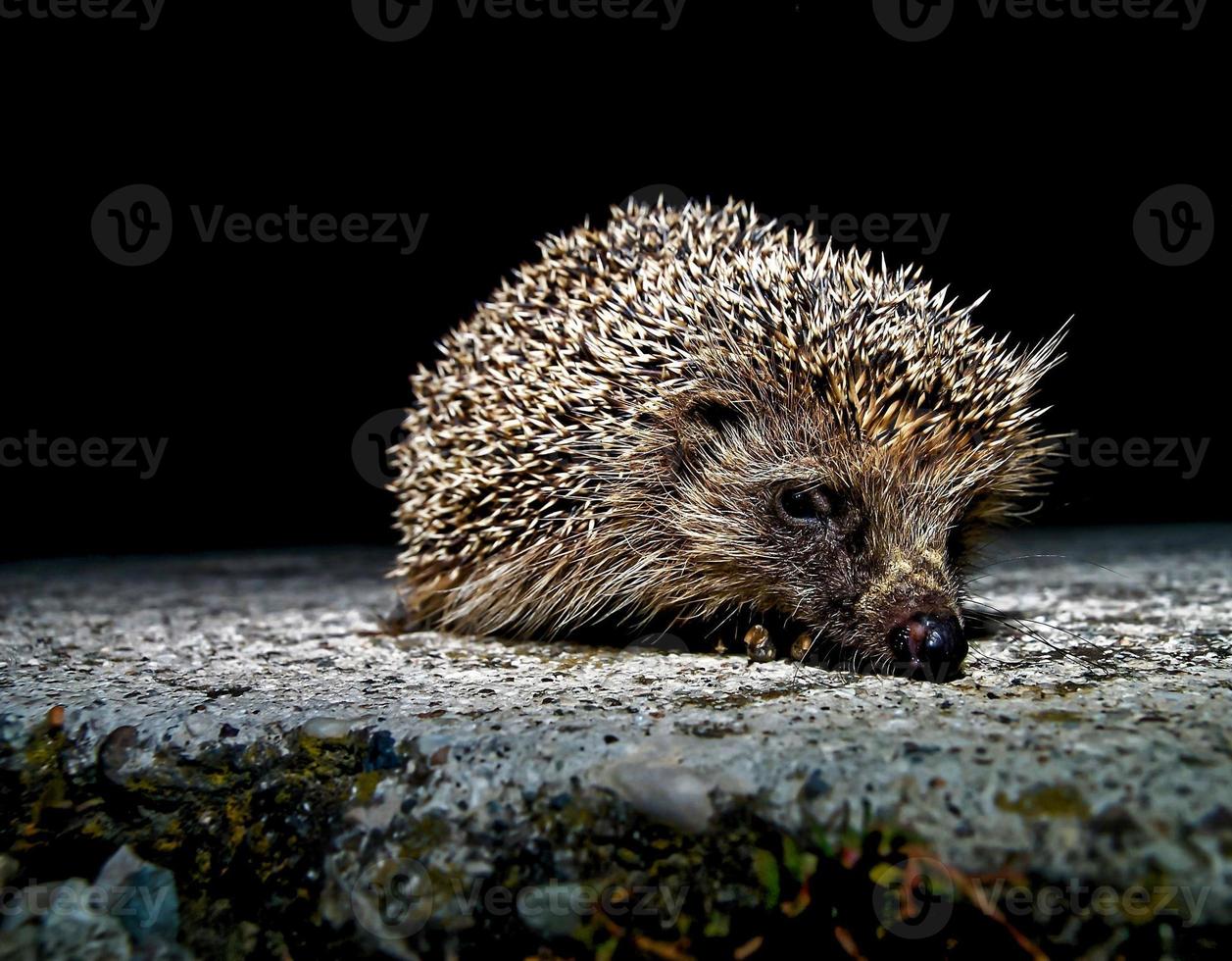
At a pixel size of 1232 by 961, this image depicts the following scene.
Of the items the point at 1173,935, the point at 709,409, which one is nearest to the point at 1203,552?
the point at 709,409

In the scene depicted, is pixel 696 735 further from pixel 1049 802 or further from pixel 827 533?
pixel 827 533

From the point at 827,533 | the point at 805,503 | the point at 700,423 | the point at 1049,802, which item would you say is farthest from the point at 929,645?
the point at 700,423

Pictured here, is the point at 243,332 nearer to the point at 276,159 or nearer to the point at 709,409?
the point at 276,159

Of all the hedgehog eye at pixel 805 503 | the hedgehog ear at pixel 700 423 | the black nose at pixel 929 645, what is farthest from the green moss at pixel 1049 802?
the hedgehog ear at pixel 700 423

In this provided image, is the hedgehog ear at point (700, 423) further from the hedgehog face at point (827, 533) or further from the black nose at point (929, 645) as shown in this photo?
the black nose at point (929, 645)

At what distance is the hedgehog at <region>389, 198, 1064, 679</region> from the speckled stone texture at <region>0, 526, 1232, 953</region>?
9.5 inches

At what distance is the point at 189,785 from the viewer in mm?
2100

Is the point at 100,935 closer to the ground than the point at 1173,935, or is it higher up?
closer to the ground

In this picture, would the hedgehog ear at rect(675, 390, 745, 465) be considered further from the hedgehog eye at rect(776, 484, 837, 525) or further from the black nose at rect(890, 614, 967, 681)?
the black nose at rect(890, 614, 967, 681)

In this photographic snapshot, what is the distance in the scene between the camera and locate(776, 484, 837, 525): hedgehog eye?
9.24 feet

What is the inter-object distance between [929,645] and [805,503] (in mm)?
638

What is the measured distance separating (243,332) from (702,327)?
18.4ft

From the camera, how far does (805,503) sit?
2.87 m

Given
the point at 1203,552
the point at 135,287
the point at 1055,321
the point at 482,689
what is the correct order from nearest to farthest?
the point at 482,689, the point at 1203,552, the point at 1055,321, the point at 135,287
